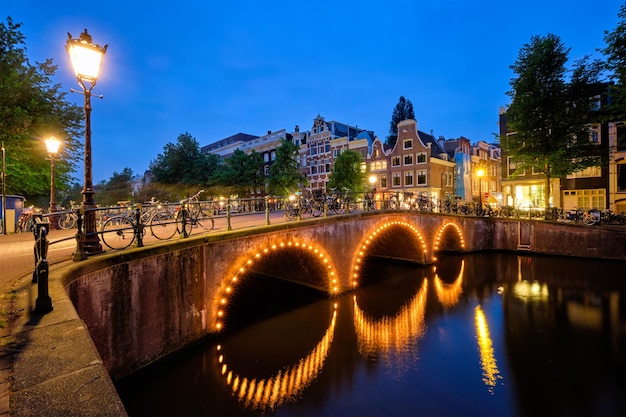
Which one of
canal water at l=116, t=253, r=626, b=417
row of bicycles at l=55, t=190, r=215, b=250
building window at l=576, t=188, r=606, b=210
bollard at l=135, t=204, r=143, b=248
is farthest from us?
building window at l=576, t=188, r=606, b=210

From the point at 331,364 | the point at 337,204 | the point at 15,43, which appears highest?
the point at 15,43

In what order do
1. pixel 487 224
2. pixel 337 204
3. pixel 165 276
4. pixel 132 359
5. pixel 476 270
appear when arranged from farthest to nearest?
pixel 487 224 → pixel 476 270 → pixel 337 204 → pixel 165 276 → pixel 132 359

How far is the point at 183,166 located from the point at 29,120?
2213cm

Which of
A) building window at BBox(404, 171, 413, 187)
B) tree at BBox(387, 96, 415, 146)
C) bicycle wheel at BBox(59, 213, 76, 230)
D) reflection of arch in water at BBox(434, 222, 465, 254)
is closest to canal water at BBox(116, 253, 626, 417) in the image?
reflection of arch in water at BBox(434, 222, 465, 254)

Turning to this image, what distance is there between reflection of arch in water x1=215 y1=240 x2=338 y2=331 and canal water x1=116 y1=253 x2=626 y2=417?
0.86m

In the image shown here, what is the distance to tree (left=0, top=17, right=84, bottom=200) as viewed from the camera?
647 inches

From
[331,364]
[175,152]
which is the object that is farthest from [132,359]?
[175,152]

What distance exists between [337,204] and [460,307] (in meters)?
7.43

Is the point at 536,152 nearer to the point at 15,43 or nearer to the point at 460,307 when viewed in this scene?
the point at 460,307

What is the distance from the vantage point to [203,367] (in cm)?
870

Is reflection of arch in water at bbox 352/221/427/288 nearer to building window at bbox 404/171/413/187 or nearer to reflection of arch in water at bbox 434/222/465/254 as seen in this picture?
reflection of arch in water at bbox 434/222/465/254

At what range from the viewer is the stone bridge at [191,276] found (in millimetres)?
6746

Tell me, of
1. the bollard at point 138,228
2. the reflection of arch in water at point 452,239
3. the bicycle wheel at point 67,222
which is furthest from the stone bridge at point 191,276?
the bicycle wheel at point 67,222

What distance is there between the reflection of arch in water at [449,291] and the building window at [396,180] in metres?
24.2
